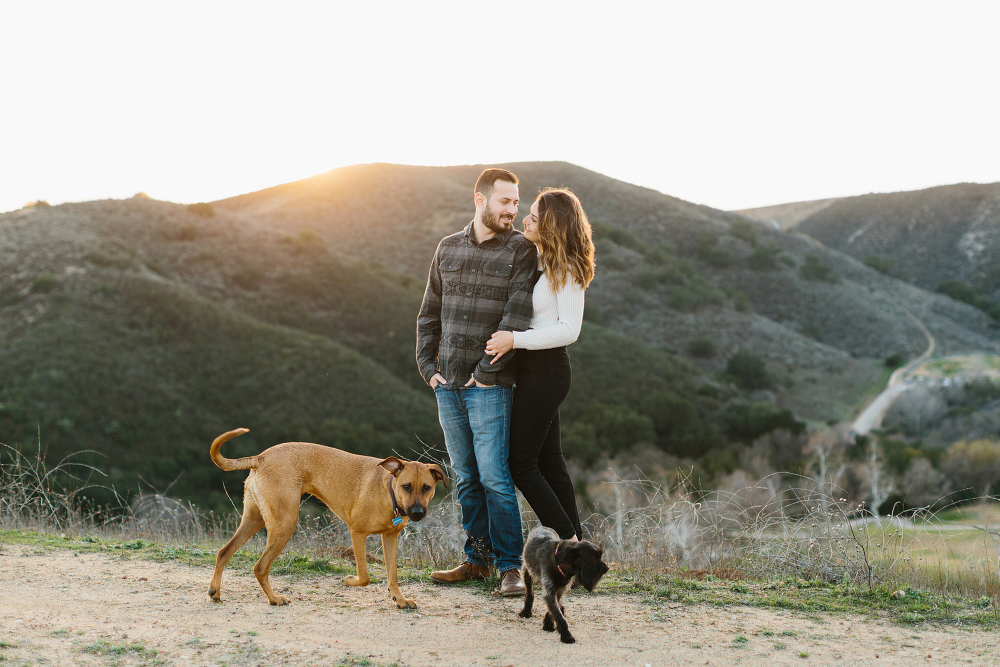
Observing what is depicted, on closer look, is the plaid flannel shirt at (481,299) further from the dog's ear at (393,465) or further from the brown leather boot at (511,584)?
the brown leather boot at (511,584)

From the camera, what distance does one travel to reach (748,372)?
115ft

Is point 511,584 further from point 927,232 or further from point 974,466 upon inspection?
point 927,232

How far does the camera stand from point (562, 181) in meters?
63.8

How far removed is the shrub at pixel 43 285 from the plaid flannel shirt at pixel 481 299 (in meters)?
30.6

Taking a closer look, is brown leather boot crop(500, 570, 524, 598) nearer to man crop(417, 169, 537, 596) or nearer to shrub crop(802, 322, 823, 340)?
man crop(417, 169, 537, 596)

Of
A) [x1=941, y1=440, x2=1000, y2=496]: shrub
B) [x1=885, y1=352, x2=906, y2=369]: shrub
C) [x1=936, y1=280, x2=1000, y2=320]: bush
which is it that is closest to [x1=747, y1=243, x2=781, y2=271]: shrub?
[x1=885, y1=352, x2=906, y2=369]: shrub

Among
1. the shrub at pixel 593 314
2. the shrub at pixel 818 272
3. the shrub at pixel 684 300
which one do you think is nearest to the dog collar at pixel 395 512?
the shrub at pixel 593 314

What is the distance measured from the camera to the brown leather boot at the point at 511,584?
3.65 metres

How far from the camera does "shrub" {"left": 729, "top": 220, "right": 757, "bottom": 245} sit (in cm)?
5426

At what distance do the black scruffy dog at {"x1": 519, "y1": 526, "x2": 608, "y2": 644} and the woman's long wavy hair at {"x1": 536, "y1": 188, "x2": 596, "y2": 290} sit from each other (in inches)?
49.3

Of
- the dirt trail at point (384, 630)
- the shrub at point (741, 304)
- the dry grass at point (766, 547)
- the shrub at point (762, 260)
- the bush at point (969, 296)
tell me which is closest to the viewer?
the dirt trail at point (384, 630)

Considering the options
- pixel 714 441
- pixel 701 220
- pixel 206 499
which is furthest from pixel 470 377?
pixel 701 220

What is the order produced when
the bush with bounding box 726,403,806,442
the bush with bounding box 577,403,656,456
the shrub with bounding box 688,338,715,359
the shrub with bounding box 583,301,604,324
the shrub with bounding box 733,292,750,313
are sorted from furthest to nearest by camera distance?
1. the shrub with bounding box 733,292,750,313
2. the shrub with bounding box 583,301,604,324
3. the shrub with bounding box 688,338,715,359
4. the bush with bounding box 726,403,806,442
5. the bush with bounding box 577,403,656,456

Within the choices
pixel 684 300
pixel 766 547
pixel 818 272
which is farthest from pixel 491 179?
pixel 818 272
